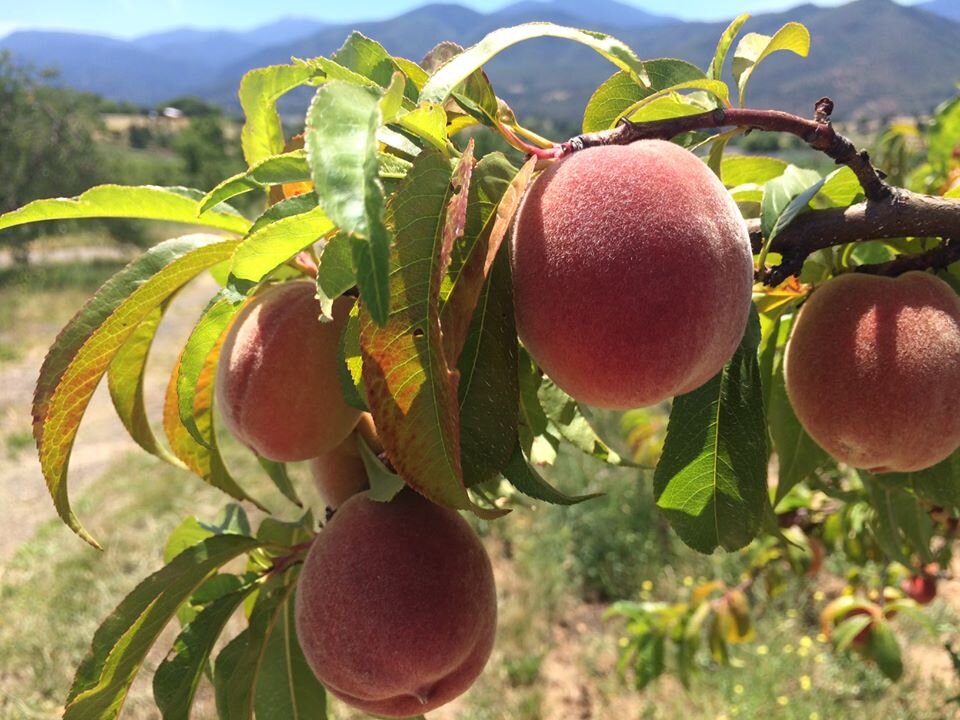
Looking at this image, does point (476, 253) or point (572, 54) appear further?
point (572, 54)

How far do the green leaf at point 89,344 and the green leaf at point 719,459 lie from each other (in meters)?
0.37

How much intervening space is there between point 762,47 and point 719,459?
345 mm

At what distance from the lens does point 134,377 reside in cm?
66

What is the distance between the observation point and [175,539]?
830 mm

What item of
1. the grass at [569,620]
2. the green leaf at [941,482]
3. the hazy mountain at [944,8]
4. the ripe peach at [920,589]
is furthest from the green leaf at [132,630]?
the hazy mountain at [944,8]

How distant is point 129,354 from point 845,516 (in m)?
1.28

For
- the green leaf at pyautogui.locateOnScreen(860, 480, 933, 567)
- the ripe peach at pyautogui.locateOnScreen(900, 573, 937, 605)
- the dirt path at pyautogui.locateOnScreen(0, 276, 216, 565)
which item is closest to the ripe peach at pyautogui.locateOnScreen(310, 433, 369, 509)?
the green leaf at pyautogui.locateOnScreen(860, 480, 933, 567)

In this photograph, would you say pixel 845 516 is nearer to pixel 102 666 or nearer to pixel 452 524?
pixel 452 524

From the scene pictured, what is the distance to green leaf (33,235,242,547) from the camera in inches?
21.9

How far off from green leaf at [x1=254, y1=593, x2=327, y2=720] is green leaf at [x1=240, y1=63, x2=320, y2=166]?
415 mm

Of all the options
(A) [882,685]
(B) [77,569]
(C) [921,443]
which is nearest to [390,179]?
(C) [921,443]

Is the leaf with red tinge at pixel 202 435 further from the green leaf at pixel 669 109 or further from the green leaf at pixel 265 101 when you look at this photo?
the green leaf at pixel 669 109

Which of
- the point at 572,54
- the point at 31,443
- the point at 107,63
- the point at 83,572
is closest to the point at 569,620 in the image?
the point at 83,572

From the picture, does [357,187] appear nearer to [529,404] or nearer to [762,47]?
[529,404]
